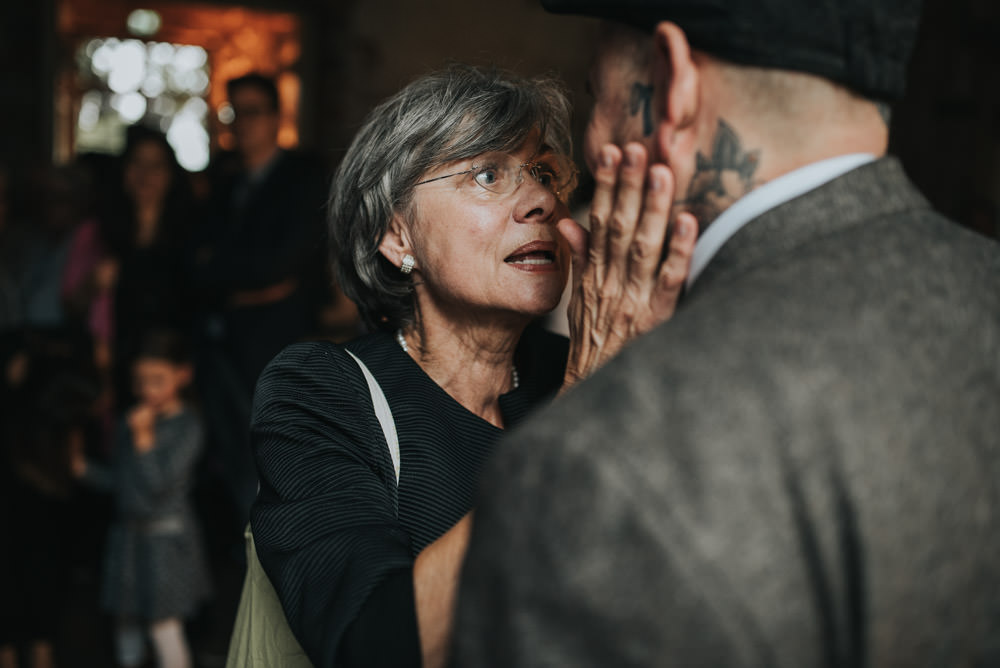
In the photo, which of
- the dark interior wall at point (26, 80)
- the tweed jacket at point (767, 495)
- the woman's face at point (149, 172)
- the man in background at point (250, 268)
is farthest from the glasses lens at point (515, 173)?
the dark interior wall at point (26, 80)

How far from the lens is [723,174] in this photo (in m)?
0.85

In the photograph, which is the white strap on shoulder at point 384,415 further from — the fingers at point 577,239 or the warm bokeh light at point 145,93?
the warm bokeh light at point 145,93

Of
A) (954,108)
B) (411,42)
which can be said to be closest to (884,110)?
(411,42)

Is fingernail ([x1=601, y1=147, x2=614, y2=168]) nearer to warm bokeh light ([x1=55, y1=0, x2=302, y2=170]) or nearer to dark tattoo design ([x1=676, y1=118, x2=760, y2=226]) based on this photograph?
dark tattoo design ([x1=676, y1=118, x2=760, y2=226])

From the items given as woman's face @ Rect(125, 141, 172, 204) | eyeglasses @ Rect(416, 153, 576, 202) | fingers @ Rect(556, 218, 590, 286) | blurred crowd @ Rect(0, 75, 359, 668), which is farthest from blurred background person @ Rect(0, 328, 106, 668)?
fingers @ Rect(556, 218, 590, 286)

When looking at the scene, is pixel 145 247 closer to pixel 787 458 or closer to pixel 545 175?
pixel 545 175

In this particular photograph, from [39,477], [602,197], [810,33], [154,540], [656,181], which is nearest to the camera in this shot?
[810,33]

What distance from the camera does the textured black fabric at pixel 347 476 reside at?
3.55 ft

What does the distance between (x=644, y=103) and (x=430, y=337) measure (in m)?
0.77

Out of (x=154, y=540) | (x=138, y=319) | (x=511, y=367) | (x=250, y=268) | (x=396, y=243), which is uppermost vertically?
(x=396, y=243)

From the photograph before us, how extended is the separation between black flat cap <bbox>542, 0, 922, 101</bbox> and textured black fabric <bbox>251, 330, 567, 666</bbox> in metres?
0.65

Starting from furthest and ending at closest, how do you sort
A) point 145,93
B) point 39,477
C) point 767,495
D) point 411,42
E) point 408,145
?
point 145,93, point 411,42, point 39,477, point 408,145, point 767,495

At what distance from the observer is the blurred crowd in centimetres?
312

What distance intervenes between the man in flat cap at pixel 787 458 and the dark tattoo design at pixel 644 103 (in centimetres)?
11
